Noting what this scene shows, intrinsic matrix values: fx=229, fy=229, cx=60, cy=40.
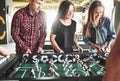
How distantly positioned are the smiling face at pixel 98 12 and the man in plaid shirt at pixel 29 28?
1.15 meters

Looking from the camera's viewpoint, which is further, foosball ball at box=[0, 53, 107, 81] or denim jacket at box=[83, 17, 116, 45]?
denim jacket at box=[83, 17, 116, 45]

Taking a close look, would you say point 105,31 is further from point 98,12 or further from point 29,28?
point 29,28

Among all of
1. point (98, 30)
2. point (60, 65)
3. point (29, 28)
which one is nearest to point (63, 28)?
point (29, 28)

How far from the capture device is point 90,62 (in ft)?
12.5

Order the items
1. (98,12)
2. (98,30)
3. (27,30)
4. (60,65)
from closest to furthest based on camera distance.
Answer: (60,65)
(27,30)
(98,12)
(98,30)

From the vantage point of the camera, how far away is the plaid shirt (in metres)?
4.86

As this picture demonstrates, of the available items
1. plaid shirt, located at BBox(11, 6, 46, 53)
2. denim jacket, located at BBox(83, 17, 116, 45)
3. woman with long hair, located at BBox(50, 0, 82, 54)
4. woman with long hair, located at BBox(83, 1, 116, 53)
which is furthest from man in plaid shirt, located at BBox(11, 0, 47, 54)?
denim jacket, located at BBox(83, 17, 116, 45)

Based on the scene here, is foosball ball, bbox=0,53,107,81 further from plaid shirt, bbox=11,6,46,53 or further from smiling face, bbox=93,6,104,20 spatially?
smiling face, bbox=93,6,104,20

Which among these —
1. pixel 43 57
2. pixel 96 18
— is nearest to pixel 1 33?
pixel 43 57

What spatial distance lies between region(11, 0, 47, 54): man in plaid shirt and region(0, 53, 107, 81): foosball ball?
1.07 meters

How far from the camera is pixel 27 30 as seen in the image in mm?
4910

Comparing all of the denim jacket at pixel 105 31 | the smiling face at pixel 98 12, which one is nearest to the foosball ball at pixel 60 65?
the denim jacket at pixel 105 31

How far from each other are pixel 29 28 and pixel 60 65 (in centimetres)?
160

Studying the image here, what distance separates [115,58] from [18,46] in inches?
166
